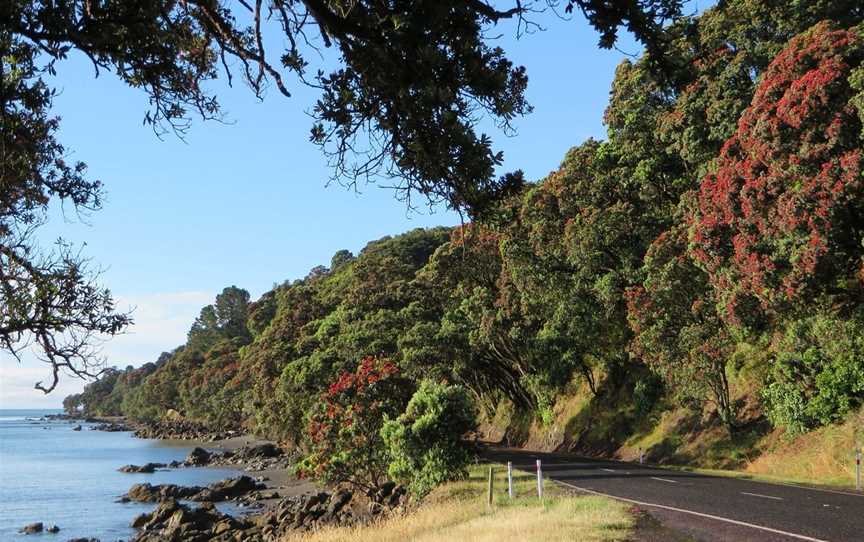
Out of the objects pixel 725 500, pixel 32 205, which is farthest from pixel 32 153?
pixel 725 500

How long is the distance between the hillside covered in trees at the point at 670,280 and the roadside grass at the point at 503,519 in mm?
3260

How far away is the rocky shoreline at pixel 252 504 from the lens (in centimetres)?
2466

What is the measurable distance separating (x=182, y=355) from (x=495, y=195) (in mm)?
132545

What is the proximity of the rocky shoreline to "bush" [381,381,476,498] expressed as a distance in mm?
1024

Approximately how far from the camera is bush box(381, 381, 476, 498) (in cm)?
2062

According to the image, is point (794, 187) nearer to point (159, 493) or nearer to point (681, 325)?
point (681, 325)

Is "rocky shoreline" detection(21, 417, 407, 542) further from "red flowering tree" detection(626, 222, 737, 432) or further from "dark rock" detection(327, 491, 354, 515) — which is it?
"red flowering tree" detection(626, 222, 737, 432)

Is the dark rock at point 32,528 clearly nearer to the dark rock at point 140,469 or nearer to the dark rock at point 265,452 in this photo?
the dark rock at point 140,469

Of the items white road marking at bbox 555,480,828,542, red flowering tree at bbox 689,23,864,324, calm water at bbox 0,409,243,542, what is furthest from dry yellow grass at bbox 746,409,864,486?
calm water at bbox 0,409,243,542

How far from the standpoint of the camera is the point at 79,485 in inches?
1977

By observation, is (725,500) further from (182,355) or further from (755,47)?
(182,355)

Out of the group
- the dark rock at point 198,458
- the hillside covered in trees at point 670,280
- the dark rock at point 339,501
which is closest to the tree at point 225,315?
the dark rock at point 198,458

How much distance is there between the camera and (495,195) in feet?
20.5

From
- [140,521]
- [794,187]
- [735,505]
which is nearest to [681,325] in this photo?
[794,187]
